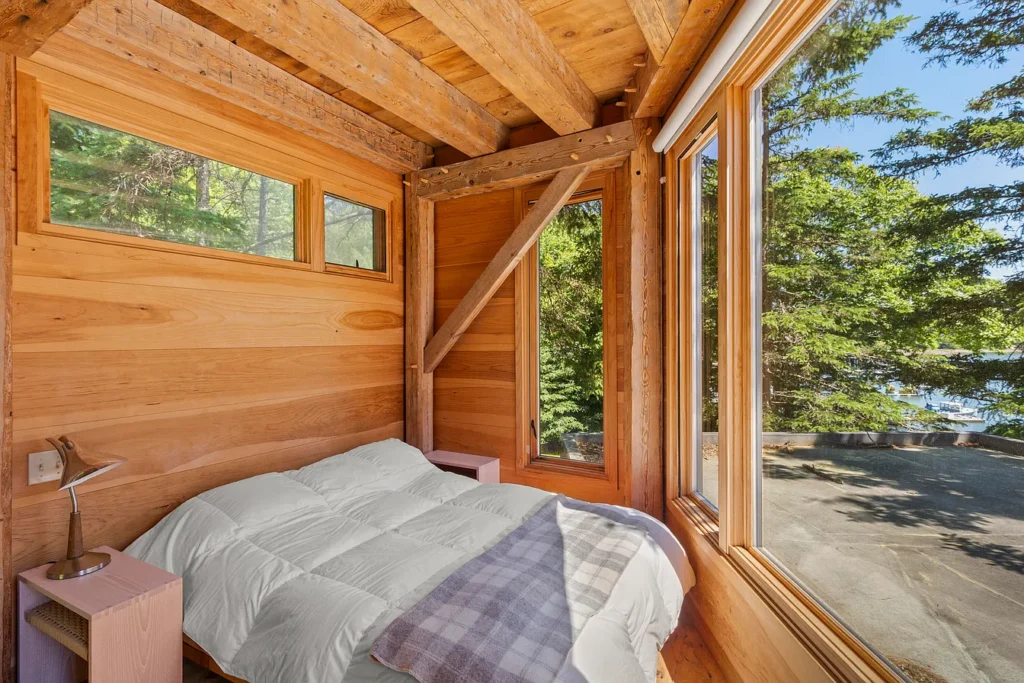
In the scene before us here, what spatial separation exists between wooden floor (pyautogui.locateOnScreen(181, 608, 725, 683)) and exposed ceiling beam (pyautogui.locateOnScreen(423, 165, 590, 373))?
190cm

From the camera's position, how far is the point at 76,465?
59.9 inches

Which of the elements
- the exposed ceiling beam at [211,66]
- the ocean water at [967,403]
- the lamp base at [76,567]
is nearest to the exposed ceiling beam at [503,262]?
the exposed ceiling beam at [211,66]

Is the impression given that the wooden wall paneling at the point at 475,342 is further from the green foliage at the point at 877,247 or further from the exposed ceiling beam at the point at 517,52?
the green foliage at the point at 877,247

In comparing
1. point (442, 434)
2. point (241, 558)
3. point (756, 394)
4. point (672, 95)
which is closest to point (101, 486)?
point (241, 558)

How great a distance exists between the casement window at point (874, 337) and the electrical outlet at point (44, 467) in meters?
2.49

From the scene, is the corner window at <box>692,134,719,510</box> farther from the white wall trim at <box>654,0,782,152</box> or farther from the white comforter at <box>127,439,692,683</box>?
the white comforter at <box>127,439,692,683</box>

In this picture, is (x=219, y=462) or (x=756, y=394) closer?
(x=756, y=394)

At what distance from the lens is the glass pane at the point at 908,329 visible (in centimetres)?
85

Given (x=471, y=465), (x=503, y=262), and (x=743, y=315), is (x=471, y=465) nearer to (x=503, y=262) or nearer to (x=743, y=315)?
(x=503, y=262)

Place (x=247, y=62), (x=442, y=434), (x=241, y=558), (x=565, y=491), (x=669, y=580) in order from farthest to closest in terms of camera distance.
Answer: (x=442, y=434)
(x=565, y=491)
(x=247, y=62)
(x=669, y=580)
(x=241, y=558)

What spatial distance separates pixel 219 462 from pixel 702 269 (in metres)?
2.48

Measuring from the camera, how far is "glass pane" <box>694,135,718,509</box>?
2.04 meters

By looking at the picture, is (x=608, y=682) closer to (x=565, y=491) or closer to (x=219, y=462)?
(x=565, y=491)

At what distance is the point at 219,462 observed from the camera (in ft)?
7.30
